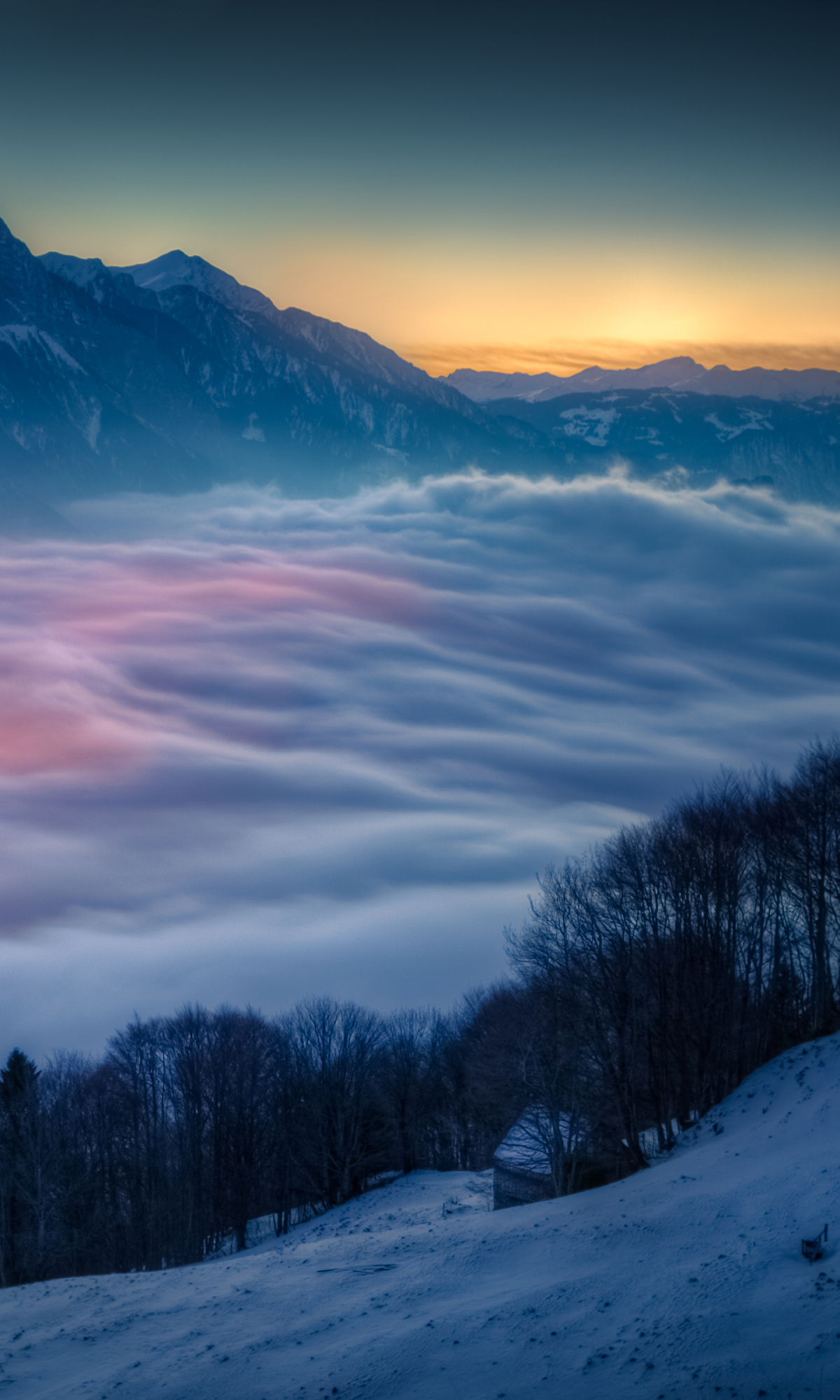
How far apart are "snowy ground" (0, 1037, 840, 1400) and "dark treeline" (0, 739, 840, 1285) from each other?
9.23 m

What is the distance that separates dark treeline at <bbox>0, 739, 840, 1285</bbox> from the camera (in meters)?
53.0

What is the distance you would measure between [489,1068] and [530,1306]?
118 feet

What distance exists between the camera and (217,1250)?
8006 centimetres

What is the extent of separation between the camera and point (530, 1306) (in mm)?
29078

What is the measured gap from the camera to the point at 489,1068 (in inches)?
2534

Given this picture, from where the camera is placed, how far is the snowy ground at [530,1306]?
2430 centimetres

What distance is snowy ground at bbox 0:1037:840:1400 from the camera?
2430 centimetres

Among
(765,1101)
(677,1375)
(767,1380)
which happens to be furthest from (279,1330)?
(765,1101)

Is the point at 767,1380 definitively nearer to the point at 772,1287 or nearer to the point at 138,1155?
the point at 772,1287

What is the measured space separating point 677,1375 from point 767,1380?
2245 millimetres

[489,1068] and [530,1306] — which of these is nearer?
[530,1306]

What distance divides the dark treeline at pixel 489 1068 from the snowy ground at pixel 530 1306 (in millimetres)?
9229

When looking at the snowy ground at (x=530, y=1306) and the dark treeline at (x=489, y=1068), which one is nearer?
the snowy ground at (x=530, y=1306)

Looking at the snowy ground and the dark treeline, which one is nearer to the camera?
the snowy ground
